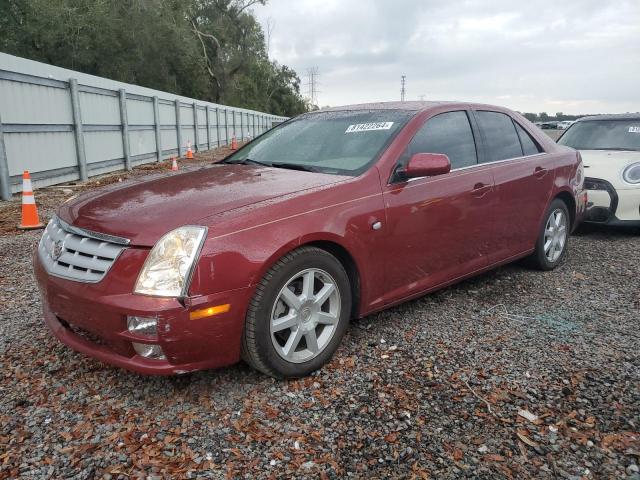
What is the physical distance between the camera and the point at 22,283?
431cm

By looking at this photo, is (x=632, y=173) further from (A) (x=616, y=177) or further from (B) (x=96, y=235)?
(B) (x=96, y=235)

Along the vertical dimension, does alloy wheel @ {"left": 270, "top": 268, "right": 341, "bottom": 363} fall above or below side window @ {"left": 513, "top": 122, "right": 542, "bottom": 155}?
below

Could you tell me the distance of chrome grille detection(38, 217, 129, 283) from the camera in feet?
7.81

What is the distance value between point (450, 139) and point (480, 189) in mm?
437

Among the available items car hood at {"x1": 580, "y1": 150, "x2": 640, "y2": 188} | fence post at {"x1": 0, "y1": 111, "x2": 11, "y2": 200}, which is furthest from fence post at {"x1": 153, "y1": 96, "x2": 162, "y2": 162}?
car hood at {"x1": 580, "y1": 150, "x2": 640, "y2": 188}

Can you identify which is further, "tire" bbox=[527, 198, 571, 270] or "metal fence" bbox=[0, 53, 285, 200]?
"metal fence" bbox=[0, 53, 285, 200]

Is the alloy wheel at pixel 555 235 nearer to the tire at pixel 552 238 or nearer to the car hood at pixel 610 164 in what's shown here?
the tire at pixel 552 238

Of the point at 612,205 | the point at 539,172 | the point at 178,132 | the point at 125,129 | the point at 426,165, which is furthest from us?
the point at 178,132

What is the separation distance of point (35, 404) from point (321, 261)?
5.27 ft

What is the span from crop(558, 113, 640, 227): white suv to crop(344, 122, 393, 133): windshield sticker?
4041mm

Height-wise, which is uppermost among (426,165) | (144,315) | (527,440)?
(426,165)

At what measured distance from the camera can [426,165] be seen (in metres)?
3.11

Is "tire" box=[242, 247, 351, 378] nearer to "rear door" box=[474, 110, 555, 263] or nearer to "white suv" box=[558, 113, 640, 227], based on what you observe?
"rear door" box=[474, 110, 555, 263]

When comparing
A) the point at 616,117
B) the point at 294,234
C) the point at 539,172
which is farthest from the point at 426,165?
the point at 616,117
